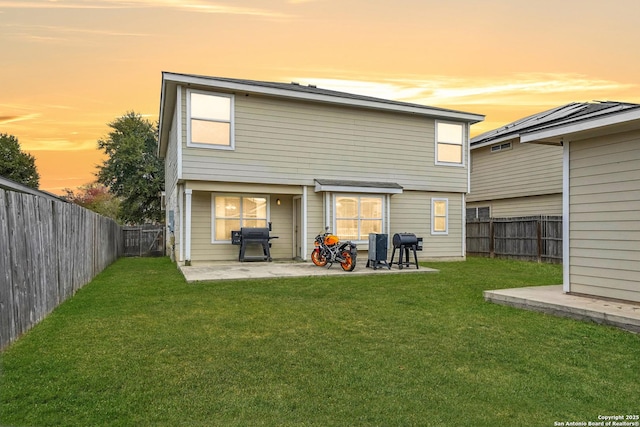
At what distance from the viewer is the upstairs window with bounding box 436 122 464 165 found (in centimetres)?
1359

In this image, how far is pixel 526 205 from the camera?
16094 mm

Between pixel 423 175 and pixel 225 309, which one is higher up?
pixel 423 175

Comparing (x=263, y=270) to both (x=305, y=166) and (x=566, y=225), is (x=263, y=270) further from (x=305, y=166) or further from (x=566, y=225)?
(x=566, y=225)

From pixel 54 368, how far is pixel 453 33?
1077 centimetres

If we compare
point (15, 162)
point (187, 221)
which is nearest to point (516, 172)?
point (187, 221)

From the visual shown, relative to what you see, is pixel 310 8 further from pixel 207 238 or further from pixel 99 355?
pixel 99 355

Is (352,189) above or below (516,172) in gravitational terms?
below

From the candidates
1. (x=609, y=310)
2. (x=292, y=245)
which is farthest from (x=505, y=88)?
(x=609, y=310)

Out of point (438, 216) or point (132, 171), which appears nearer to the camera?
point (438, 216)

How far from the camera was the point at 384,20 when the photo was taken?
1034 centimetres

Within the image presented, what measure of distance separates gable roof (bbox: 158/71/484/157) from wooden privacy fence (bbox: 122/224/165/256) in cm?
647

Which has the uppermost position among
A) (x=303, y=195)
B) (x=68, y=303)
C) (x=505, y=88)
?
(x=505, y=88)

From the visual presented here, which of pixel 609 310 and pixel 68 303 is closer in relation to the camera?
pixel 609 310

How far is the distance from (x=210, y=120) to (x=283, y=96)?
2.11m
